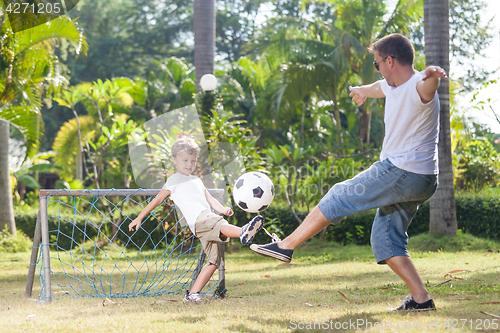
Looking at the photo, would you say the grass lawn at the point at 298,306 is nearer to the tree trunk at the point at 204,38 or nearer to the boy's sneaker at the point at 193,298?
the boy's sneaker at the point at 193,298

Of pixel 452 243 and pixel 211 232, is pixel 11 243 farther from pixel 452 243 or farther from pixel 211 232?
pixel 452 243

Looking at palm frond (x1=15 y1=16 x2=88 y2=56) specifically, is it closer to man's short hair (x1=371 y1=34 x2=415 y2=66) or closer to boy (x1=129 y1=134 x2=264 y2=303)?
boy (x1=129 y1=134 x2=264 y2=303)

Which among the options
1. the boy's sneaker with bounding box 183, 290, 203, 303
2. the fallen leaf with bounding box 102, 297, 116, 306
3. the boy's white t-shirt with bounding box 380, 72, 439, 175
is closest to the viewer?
the boy's white t-shirt with bounding box 380, 72, 439, 175

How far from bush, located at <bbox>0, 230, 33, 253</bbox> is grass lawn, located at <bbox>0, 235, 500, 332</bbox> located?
3.19 meters

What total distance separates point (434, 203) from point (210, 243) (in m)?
5.32

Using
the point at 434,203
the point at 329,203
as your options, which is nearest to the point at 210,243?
the point at 329,203

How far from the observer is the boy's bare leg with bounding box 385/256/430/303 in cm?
312

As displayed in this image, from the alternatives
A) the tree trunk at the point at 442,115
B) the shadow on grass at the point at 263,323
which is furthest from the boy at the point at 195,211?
the tree trunk at the point at 442,115

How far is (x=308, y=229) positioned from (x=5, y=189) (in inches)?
347

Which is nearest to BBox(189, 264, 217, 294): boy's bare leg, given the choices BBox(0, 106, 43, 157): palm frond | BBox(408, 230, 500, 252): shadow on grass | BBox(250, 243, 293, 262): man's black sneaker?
BBox(250, 243, 293, 262): man's black sneaker

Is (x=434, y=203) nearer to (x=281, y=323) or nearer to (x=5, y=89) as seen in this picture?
(x=281, y=323)

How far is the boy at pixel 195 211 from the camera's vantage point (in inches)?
162

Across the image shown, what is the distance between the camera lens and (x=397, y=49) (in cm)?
312

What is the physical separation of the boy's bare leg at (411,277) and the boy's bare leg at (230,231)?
133 centimetres
